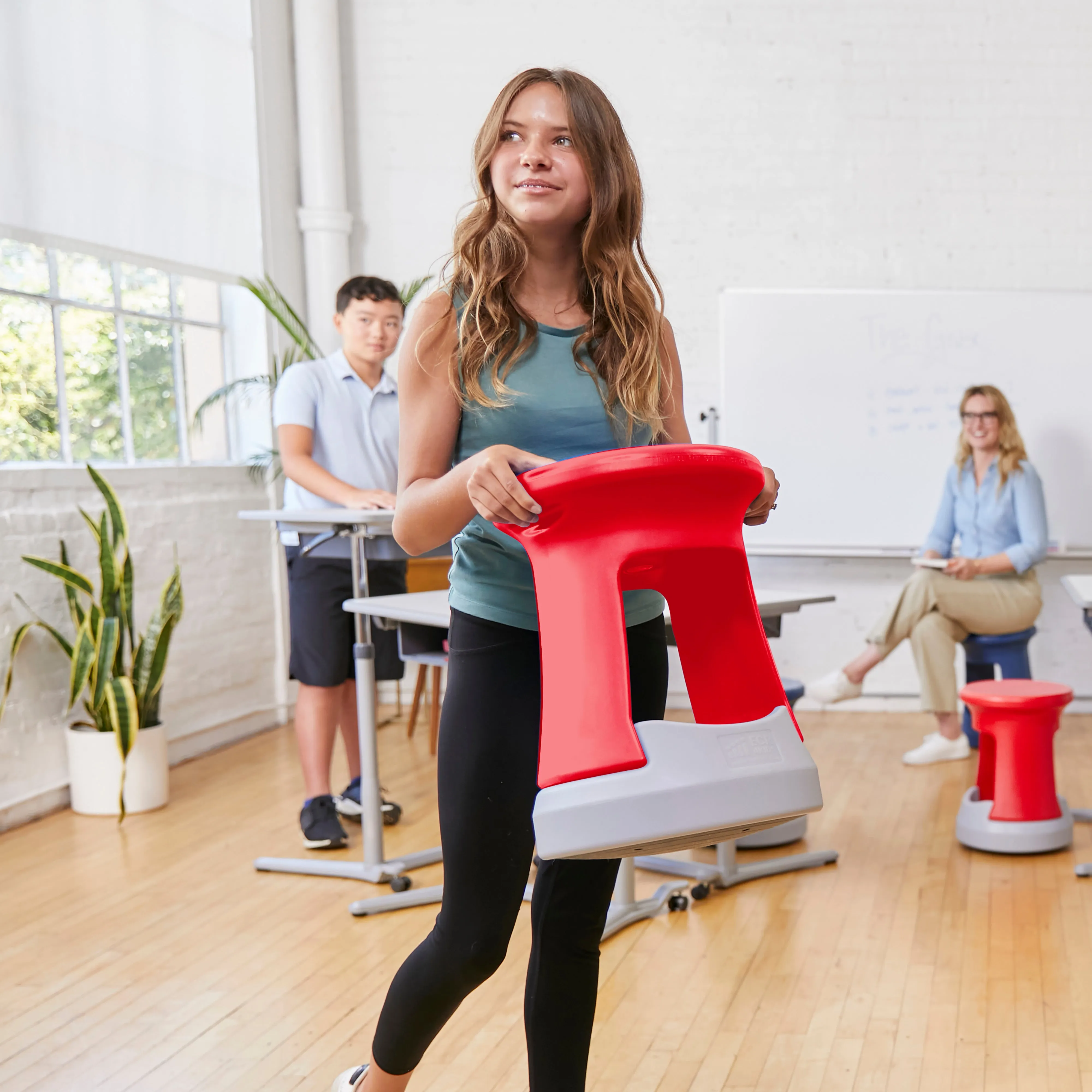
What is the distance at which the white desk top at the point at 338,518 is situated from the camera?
108 inches

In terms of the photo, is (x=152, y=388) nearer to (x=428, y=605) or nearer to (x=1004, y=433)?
(x=428, y=605)

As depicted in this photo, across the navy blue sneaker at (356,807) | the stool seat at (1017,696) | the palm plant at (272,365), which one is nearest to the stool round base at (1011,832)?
the stool seat at (1017,696)

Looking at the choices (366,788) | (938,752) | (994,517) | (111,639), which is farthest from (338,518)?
(994,517)

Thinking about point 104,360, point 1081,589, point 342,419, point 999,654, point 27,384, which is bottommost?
point 999,654

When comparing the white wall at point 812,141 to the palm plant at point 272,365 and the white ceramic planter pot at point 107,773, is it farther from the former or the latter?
the white ceramic planter pot at point 107,773

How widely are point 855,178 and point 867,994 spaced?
373cm

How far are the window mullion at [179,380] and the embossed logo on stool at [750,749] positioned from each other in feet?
13.0

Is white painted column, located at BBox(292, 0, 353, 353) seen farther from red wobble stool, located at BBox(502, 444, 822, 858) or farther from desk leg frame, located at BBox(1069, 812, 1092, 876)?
red wobble stool, located at BBox(502, 444, 822, 858)

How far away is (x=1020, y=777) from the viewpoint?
3.27 m

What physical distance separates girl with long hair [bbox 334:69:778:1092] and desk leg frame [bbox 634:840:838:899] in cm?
155

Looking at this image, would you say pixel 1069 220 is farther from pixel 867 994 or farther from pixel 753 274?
pixel 867 994

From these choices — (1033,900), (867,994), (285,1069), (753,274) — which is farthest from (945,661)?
(285,1069)

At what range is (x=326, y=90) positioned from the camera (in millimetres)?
5156

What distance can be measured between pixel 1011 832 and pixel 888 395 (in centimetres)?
230
